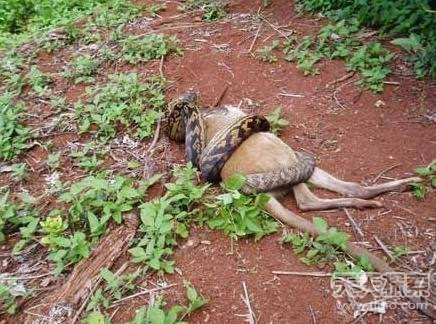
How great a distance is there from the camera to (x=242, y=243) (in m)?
2.89

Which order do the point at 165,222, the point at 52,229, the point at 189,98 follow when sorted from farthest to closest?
1. the point at 189,98
2. the point at 52,229
3. the point at 165,222

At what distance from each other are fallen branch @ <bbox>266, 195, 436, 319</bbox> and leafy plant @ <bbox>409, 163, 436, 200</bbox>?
2.26ft

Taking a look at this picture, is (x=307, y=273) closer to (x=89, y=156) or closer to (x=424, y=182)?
(x=424, y=182)

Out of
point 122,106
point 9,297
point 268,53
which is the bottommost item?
point 9,297

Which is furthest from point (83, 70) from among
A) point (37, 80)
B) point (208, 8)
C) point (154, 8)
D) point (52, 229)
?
point (52, 229)

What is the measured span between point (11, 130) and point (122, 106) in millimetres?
1078

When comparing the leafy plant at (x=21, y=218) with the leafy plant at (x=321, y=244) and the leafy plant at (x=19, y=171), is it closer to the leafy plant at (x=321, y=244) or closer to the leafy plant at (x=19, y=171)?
the leafy plant at (x=19, y=171)

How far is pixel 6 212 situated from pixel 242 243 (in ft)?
5.78

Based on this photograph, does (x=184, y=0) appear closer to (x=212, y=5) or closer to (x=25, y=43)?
(x=212, y=5)

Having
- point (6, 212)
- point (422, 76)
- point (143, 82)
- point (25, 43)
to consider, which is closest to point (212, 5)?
point (143, 82)

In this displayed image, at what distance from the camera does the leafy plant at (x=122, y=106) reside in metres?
4.27

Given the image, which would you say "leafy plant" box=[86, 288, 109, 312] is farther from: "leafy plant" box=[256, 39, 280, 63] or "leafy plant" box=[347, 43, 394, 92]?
"leafy plant" box=[256, 39, 280, 63]

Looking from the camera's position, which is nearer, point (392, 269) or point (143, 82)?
point (392, 269)

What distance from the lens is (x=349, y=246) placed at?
2727 mm
